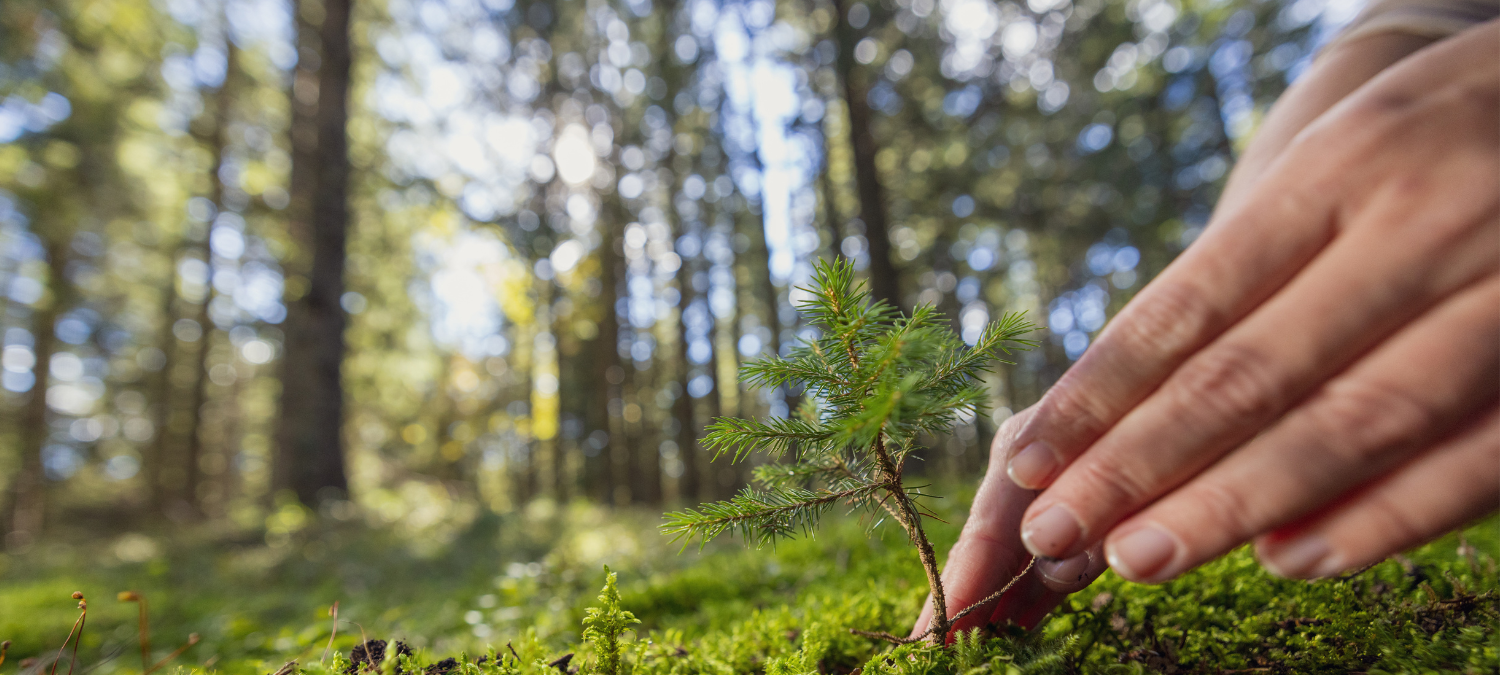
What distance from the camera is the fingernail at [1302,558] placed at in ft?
2.85

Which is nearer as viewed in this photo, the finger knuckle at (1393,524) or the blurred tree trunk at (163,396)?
the finger knuckle at (1393,524)

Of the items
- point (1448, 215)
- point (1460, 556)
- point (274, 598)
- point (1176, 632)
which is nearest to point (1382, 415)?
point (1448, 215)

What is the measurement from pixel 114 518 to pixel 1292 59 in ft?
121

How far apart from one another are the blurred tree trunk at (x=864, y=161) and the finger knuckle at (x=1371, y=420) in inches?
317

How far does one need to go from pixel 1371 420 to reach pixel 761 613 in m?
1.76

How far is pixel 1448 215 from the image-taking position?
0.83m

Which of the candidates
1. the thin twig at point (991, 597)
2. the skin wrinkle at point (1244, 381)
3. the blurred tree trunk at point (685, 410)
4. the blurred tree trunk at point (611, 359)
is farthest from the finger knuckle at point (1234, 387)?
the blurred tree trunk at point (611, 359)

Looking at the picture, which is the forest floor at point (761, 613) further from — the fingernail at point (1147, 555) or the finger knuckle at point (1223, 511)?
the finger knuckle at point (1223, 511)

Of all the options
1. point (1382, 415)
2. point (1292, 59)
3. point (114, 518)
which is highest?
point (1292, 59)

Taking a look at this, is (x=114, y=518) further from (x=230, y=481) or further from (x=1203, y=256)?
(x=1203, y=256)

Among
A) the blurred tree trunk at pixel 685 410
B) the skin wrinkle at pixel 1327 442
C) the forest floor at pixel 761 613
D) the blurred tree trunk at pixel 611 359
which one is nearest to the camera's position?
the skin wrinkle at pixel 1327 442

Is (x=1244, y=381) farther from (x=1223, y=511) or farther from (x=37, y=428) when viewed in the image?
(x=37, y=428)

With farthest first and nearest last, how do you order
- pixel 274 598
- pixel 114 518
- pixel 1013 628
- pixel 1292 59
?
pixel 114 518
pixel 1292 59
pixel 274 598
pixel 1013 628

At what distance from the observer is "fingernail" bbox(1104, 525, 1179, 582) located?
92cm
